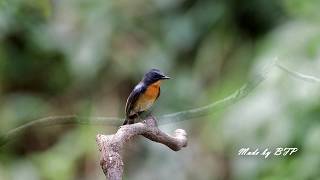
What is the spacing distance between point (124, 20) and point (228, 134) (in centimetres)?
107

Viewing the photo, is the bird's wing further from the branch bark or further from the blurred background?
the blurred background

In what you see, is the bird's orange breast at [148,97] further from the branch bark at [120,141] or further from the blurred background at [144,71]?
the blurred background at [144,71]

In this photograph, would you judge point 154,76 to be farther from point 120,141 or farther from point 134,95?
point 120,141

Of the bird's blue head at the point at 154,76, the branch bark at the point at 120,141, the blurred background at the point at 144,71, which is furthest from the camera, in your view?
the blurred background at the point at 144,71

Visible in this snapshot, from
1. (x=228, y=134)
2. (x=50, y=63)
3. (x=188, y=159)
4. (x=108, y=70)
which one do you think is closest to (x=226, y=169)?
(x=188, y=159)

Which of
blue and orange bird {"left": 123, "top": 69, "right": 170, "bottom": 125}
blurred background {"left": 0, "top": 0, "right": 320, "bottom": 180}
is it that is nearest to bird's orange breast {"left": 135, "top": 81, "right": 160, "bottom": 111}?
blue and orange bird {"left": 123, "top": 69, "right": 170, "bottom": 125}

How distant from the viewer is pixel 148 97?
98 centimetres

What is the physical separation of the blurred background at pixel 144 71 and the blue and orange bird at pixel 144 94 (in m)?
1.82

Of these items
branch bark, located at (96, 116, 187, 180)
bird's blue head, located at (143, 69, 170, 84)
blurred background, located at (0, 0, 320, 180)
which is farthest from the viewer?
blurred background, located at (0, 0, 320, 180)

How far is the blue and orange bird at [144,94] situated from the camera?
3.16 ft

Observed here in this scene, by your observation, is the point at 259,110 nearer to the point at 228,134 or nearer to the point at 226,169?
the point at 228,134

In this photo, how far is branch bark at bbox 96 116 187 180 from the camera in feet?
2.47

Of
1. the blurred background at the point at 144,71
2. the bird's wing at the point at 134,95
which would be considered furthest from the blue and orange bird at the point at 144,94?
the blurred background at the point at 144,71

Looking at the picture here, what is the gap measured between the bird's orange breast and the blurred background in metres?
1.82
